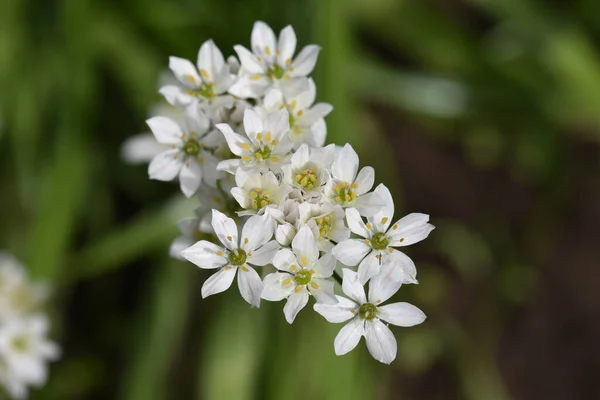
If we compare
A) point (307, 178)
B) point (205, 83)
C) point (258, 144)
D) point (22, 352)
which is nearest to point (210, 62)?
point (205, 83)

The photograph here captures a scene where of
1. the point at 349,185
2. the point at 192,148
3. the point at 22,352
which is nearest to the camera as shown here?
the point at 349,185

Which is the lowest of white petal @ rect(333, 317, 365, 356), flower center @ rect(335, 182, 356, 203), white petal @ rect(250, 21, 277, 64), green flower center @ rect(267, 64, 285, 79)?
white petal @ rect(333, 317, 365, 356)

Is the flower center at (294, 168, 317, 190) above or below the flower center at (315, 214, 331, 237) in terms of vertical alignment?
above

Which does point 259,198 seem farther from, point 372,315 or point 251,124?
point 372,315

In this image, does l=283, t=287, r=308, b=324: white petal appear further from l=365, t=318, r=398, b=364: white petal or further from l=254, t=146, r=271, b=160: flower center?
A: l=254, t=146, r=271, b=160: flower center

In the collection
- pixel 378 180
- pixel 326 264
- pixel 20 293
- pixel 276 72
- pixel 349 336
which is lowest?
pixel 349 336

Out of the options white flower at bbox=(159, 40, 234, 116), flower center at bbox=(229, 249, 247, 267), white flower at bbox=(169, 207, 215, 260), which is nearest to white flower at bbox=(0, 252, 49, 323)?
white flower at bbox=(169, 207, 215, 260)

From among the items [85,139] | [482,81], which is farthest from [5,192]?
Result: [482,81]

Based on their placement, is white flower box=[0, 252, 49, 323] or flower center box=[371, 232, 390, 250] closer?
flower center box=[371, 232, 390, 250]
